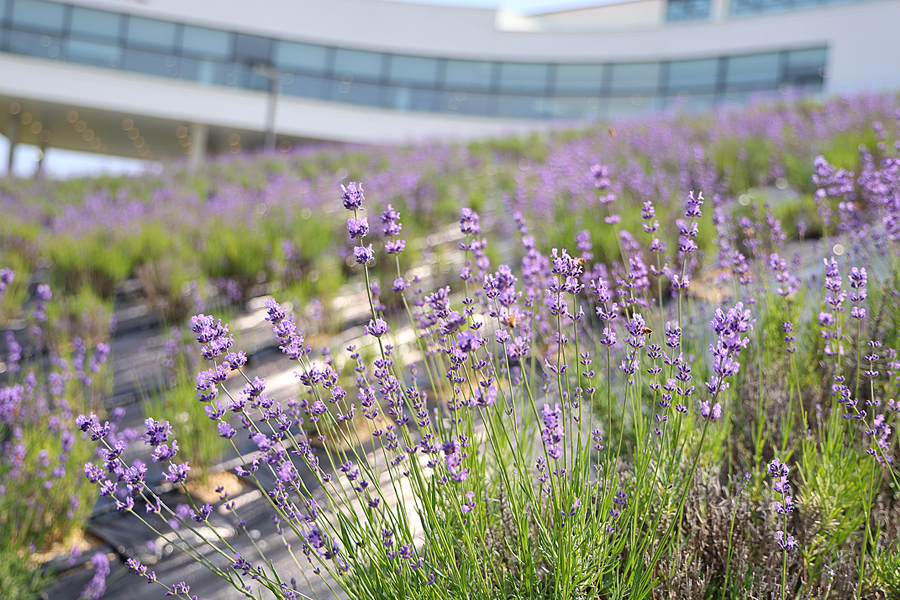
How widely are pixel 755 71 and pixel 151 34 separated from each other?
67.9 ft

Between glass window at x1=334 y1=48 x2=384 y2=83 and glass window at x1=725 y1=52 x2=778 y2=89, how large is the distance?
12632 mm

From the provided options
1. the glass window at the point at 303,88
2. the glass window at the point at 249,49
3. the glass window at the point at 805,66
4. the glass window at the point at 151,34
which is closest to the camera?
the glass window at the point at 805,66

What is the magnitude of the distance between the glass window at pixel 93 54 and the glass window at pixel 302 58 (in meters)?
5.43

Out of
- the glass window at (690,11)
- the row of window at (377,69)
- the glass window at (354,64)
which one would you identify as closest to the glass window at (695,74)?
the row of window at (377,69)

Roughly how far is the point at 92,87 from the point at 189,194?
16455mm

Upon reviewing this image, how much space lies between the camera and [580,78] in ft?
71.7

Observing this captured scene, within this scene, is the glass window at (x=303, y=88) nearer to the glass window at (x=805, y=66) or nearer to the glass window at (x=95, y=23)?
the glass window at (x=95, y=23)

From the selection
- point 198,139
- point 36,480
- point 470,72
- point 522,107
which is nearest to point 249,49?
point 198,139

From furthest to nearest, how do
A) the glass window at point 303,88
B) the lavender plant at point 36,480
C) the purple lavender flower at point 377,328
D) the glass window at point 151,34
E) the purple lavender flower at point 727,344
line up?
the glass window at point 303,88
the glass window at point 151,34
the lavender plant at point 36,480
the purple lavender flower at point 377,328
the purple lavender flower at point 727,344

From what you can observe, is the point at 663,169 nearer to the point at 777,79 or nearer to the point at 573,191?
the point at 573,191

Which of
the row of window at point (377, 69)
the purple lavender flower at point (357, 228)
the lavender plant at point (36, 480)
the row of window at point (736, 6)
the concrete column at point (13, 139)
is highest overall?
the row of window at point (736, 6)

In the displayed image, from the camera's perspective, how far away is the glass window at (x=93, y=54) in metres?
19.7

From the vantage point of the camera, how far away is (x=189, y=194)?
6.74 meters

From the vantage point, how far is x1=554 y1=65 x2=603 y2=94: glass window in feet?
71.4
